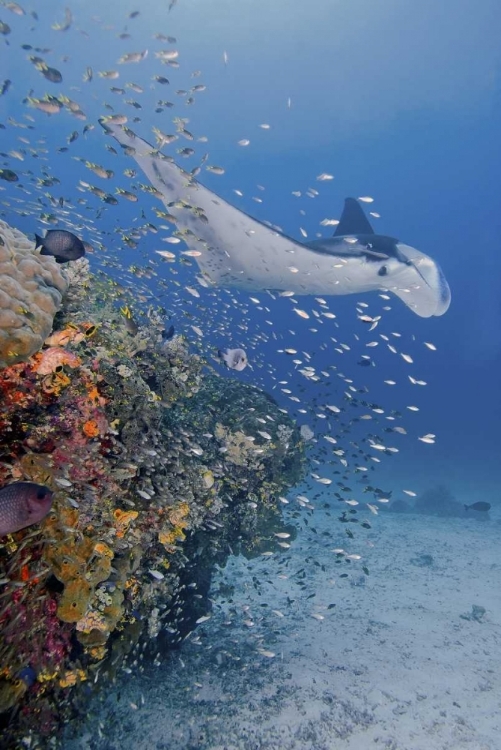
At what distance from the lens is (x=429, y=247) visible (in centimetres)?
8400

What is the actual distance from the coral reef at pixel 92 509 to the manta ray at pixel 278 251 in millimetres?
2860

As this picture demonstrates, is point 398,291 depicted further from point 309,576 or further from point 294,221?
point 294,221

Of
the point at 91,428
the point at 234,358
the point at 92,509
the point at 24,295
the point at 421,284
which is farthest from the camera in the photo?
the point at 421,284

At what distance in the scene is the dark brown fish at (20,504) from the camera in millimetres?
2234

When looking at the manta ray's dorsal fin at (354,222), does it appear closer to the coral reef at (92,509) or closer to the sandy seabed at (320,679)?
the coral reef at (92,509)

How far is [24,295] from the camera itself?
341 cm

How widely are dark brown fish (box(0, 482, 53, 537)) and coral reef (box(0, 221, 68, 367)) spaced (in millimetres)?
1347

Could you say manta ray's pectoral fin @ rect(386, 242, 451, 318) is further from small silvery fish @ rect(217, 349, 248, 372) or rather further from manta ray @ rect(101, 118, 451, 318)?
small silvery fish @ rect(217, 349, 248, 372)

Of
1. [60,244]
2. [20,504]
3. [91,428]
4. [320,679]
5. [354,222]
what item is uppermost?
[354,222]

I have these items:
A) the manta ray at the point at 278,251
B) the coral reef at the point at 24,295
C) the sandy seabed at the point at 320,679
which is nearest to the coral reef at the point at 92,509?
the coral reef at the point at 24,295

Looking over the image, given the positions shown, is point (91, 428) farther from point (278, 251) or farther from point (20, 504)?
point (278, 251)

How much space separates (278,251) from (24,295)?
6.12 meters

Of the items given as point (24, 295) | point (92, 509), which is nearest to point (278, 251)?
point (24, 295)

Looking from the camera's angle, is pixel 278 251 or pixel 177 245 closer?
pixel 278 251
